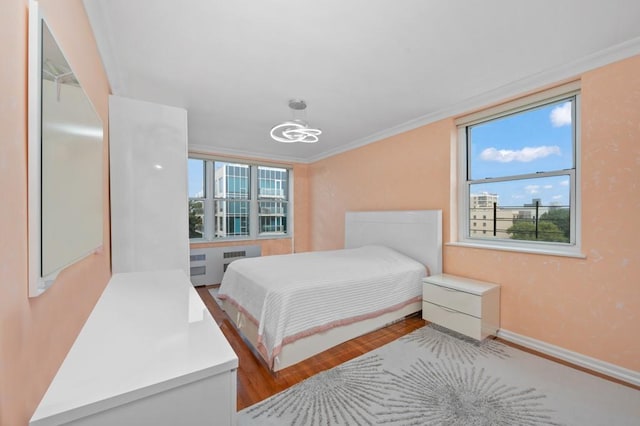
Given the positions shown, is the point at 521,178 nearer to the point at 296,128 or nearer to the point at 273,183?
the point at 296,128

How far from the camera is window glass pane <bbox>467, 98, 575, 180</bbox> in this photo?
2.42m

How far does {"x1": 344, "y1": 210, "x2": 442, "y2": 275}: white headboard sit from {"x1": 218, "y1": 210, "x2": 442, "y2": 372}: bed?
0.01m

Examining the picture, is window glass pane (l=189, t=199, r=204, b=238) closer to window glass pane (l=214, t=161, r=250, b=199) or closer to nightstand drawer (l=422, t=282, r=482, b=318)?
window glass pane (l=214, t=161, r=250, b=199)

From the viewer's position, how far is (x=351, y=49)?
1.99m

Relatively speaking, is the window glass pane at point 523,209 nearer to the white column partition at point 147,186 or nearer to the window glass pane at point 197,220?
the white column partition at point 147,186

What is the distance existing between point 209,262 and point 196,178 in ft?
5.05

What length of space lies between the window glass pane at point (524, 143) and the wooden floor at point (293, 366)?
1.75 metres

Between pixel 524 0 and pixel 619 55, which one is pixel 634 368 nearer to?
pixel 619 55

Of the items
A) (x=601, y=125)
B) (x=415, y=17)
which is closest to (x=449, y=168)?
(x=601, y=125)

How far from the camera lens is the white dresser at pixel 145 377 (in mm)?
670

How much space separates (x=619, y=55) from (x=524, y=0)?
3.71 ft

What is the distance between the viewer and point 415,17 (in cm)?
167

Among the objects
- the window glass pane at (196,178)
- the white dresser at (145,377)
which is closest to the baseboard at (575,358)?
the white dresser at (145,377)

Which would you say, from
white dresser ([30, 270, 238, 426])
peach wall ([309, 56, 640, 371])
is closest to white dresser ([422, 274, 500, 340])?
peach wall ([309, 56, 640, 371])
